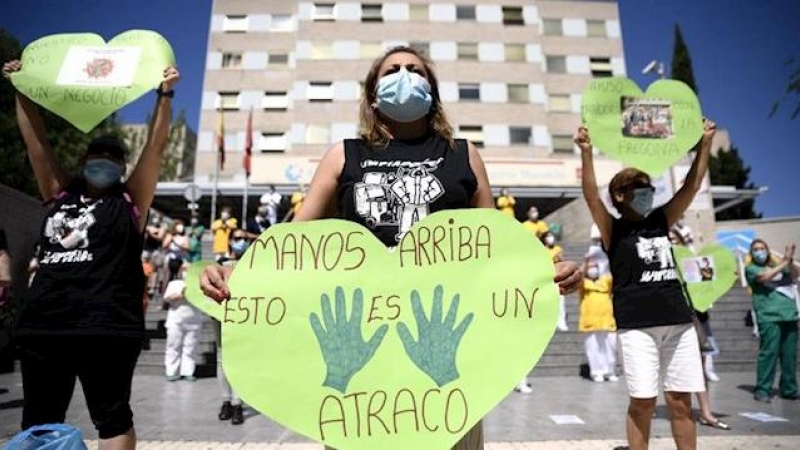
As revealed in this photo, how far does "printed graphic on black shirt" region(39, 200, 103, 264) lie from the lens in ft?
7.36

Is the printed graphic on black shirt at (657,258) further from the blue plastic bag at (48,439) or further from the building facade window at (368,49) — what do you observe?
the building facade window at (368,49)

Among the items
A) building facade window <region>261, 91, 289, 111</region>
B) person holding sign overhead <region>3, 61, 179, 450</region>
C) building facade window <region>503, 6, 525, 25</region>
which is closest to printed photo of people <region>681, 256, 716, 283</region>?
person holding sign overhead <region>3, 61, 179, 450</region>

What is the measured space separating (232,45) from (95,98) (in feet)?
118

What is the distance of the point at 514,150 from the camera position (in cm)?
3266

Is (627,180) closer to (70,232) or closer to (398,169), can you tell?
(398,169)

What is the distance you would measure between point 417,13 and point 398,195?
36271 millimetres

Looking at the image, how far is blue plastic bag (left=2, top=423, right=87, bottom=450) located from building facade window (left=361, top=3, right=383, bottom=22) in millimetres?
35970

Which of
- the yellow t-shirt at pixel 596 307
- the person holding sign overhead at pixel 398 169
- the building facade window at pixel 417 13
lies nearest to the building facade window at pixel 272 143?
the building facade window at pixel 417 13

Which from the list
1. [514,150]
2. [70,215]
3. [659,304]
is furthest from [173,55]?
[514,150]

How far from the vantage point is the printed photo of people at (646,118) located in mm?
3449

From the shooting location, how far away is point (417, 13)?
114 ft

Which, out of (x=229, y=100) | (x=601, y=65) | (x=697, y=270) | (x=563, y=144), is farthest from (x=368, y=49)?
(x=697, y=270)

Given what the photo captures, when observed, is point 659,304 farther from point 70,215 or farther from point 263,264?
point 70,215

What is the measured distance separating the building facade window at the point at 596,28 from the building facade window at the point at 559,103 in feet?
17.2
